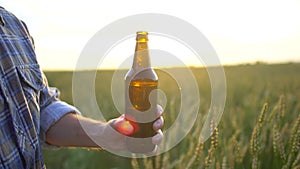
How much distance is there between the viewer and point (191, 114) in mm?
2857

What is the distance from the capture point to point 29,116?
1907mm

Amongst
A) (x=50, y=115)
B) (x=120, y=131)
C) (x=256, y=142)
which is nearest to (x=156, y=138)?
(x=120, y=131)

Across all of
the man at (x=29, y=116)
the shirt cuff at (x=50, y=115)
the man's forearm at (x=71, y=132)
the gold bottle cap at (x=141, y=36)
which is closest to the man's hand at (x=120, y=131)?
the man at (x=29, y=116)

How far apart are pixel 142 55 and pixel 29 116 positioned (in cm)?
53

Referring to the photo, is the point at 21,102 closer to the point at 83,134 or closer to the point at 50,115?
the point at 50,115

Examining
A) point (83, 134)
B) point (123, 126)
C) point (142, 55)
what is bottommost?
point (83, 134)

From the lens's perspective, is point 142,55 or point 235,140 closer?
point 235,140

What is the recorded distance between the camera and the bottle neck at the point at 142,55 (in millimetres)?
2088

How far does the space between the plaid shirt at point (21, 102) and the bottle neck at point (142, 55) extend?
1.38ft

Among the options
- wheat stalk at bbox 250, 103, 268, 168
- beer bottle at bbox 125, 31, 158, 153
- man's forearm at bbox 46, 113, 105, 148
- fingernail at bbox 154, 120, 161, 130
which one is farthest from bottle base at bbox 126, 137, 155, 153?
wheat stalk at bbox 250, 103, 268, 168

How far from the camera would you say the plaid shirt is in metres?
1.81

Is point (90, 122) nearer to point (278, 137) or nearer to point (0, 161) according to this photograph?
point (0, 161)

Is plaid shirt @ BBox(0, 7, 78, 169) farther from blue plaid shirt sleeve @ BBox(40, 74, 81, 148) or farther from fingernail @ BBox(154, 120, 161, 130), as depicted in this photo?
fingernail @ BBox(154, 120, 161, 130)

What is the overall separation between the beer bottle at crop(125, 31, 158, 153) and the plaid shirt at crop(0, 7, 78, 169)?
37cm
